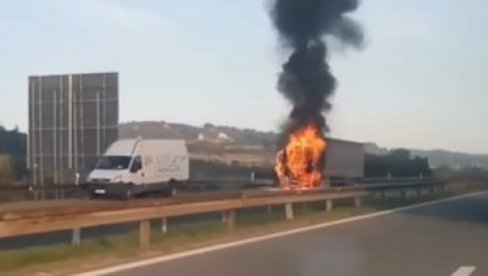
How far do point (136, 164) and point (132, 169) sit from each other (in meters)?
0.30

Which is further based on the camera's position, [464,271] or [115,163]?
[115,163]

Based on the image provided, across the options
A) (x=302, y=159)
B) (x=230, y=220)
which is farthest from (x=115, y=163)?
(x=230, y=220)

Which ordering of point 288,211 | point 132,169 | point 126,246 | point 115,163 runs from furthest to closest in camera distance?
point 115,163
point 132,169
point 288,211
point 126,246

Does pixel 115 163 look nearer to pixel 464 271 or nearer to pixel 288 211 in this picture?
pixel 288 211

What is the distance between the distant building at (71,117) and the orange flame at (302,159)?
14.2 meters

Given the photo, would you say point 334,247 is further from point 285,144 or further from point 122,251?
point 285,144

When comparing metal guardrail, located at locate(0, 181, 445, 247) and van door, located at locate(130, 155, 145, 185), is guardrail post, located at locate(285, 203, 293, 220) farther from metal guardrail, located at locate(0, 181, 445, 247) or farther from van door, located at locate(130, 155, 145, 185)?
van door, located at locate(130, 155, 145, 185)

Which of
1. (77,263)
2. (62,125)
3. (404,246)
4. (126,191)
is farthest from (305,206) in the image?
(77,263)

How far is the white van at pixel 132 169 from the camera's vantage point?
143 feet

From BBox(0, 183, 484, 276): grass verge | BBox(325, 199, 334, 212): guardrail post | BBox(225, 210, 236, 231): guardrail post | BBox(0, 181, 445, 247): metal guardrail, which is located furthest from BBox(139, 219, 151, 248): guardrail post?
BBox(325, 199, 334, 212): guardrail post

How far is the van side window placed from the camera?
4381cm

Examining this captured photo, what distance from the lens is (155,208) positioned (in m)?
18.9

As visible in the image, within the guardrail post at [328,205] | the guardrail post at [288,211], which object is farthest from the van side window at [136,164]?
the guardrail post at [288,211]

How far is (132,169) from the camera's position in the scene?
43.8 meters
